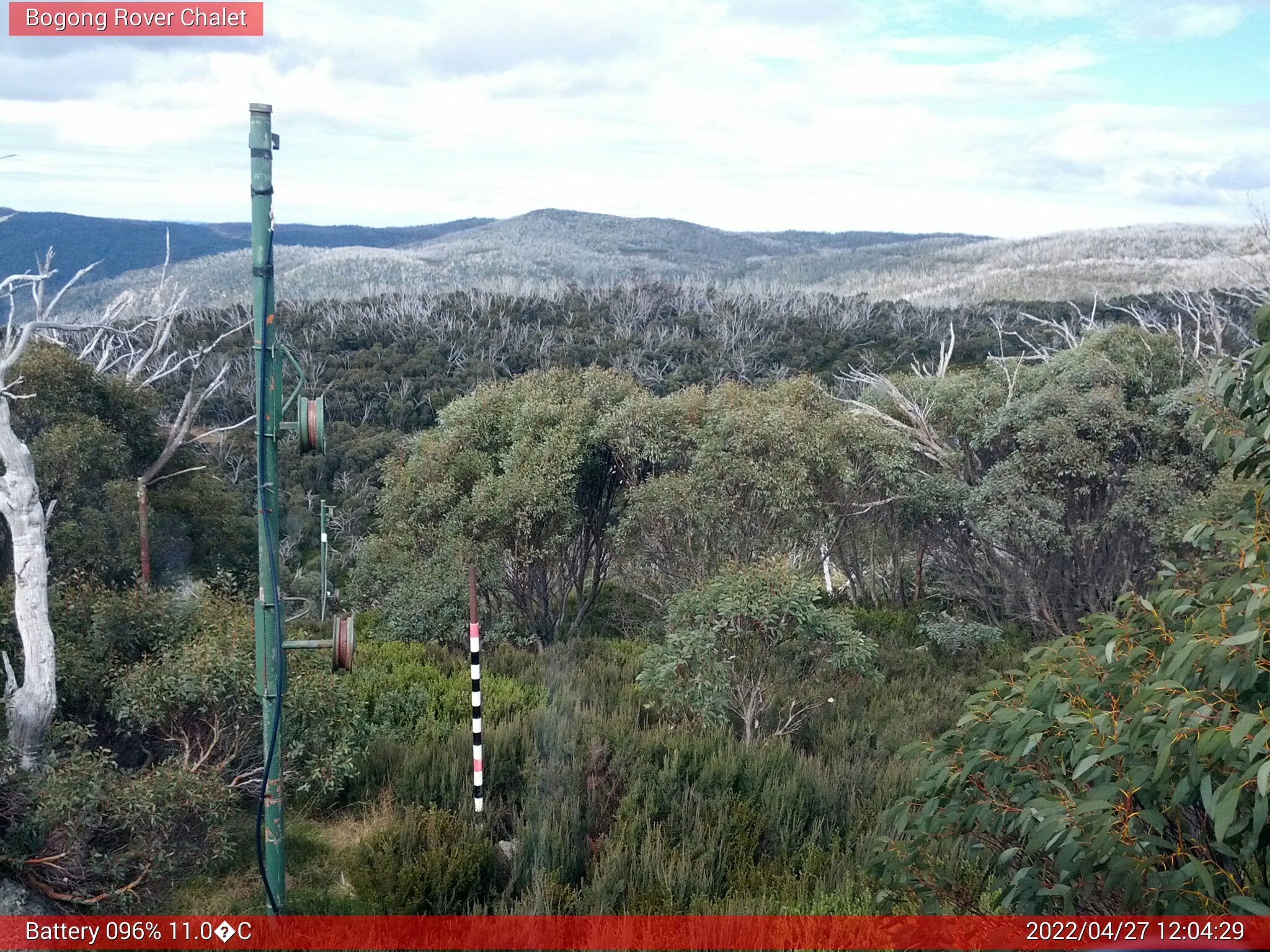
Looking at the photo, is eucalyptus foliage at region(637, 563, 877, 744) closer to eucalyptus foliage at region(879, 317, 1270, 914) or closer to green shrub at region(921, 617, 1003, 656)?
green shrub at region(921, 617, 1003, 656)

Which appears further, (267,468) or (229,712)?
(229,712)

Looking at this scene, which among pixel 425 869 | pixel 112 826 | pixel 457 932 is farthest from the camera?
pixel 112 826

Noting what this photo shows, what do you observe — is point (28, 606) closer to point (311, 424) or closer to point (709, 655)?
point (311, 424)

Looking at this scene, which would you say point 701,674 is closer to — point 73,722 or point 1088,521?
point 73,722

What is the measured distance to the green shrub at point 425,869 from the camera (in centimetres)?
531

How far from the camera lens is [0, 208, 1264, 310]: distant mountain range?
50688 millimetres

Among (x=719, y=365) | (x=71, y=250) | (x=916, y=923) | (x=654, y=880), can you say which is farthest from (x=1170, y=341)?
(x=71, y=250)

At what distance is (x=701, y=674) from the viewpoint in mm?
8453

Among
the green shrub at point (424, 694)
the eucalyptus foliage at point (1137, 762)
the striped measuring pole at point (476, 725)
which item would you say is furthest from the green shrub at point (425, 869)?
the eucalyptus foliage at point (1137, 762)

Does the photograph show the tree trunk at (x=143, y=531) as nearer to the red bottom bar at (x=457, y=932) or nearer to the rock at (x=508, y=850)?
the red bottom bar at (x=457, y=932)

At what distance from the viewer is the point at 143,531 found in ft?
34.5

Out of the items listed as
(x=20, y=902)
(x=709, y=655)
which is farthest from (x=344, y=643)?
(x=709, y=655)

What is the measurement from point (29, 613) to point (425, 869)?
2830 millimetres

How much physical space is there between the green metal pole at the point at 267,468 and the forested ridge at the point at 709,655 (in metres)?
1.02
